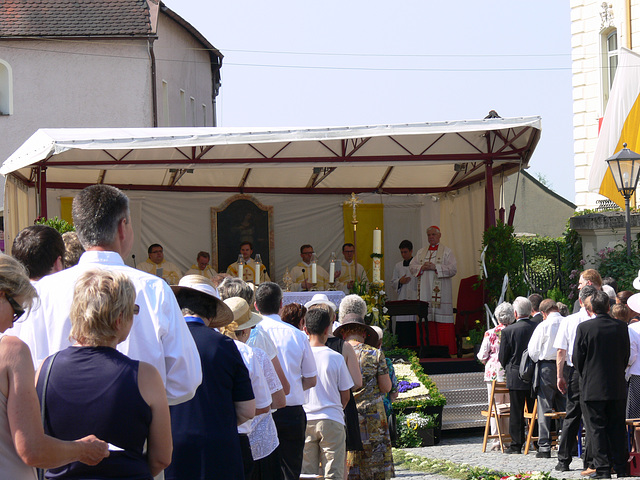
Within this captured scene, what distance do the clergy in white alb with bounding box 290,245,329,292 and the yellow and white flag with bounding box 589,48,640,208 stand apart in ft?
16.2

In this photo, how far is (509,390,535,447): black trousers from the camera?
11.5 metres

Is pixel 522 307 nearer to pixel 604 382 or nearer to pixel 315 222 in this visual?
pixel 604 382

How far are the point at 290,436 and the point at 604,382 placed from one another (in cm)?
388

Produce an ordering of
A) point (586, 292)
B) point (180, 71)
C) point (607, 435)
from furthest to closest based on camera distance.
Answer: point (180, 71), point (586, 292), point (607, 435)

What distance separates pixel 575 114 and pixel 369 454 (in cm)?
1795

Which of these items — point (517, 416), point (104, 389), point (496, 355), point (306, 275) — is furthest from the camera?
point (306, 275)

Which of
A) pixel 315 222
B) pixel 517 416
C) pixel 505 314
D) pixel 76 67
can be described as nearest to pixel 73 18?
pixel 76 67

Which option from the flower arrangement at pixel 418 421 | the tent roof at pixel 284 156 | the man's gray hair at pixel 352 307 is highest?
the tent roof at pixel 284 156

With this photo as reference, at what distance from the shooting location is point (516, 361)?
11414 millimetres

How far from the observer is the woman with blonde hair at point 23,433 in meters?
3.16

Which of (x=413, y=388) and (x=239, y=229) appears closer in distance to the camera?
(x=413, y=388)

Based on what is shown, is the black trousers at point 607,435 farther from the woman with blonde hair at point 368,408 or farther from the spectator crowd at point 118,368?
the spectator crowd at point 118,368

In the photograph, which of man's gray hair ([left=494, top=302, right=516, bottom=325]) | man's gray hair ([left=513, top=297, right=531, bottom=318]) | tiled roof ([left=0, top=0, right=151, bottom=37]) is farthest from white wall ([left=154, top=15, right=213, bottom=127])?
man's gray hair ([left=513, top=297, right=531, bottom=318])

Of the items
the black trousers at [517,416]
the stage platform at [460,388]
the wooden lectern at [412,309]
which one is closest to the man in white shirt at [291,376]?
the black trousers at [517,416]
